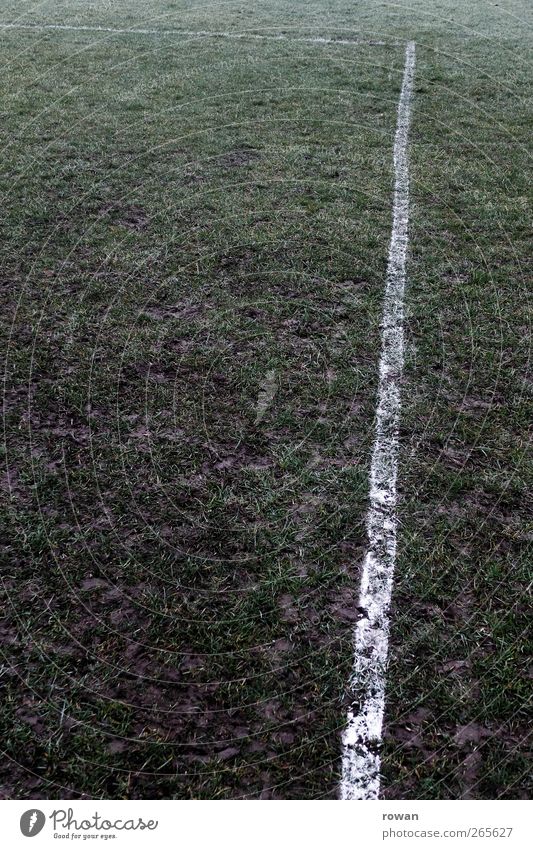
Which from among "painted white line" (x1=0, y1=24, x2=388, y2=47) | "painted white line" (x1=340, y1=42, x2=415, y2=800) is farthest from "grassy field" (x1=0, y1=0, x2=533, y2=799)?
"painted white line" (x1=0, y1=24, x2=388, y2=47)

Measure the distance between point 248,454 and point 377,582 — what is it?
96 cm

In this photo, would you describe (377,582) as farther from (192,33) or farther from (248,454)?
(192,33)

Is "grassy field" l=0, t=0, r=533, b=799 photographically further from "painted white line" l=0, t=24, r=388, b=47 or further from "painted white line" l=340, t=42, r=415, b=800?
"painted white line" l=0, t=24, r=388, b=47

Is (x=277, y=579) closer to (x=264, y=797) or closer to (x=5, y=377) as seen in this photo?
(x=264, y=797)

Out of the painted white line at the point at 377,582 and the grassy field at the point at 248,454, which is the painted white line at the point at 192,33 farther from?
the painted white line at the point at 377,582

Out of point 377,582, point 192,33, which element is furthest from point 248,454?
point 192,33

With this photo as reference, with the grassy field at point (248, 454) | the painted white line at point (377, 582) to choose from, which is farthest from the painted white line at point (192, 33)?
the painted white line at point (377, 582)

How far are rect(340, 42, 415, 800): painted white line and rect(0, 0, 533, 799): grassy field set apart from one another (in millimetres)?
51

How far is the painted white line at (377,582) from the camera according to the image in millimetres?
2430

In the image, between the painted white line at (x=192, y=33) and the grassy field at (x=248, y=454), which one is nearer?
the grassy field at (x=248, y=454)

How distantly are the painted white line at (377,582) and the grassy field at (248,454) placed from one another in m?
0.05

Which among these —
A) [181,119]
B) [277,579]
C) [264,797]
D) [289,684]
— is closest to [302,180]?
[181,119]

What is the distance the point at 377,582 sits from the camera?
2979mm

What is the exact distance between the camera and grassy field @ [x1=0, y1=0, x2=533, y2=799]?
2.50 m
